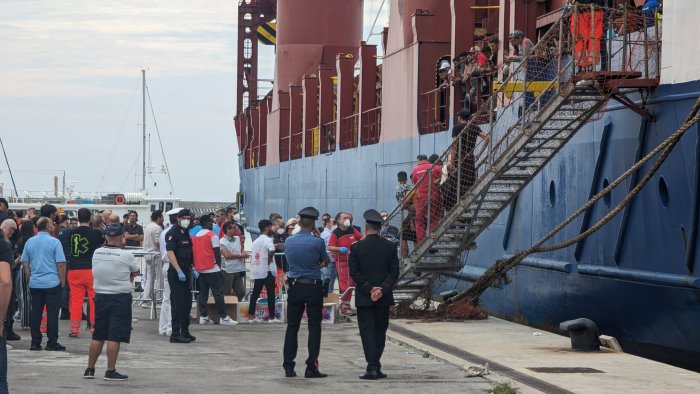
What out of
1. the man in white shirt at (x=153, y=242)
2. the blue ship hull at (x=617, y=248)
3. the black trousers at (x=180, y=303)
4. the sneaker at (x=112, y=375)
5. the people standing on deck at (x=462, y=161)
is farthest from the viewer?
the man in white shirt at (x=153, y=242)

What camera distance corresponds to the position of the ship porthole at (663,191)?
44.4ft

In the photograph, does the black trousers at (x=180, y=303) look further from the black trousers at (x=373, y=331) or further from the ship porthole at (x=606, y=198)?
the ship porthole at (x=606, y=198)

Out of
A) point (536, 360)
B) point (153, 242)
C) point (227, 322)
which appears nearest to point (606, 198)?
point (536, 360)

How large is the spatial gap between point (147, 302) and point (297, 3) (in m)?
22.9

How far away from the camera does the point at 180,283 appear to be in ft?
49.4

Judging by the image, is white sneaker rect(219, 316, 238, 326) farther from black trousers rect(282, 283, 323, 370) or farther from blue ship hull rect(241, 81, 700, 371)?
black trousers rect(282, 283, 323, 370)

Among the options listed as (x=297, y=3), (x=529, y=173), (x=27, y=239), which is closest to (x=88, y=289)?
(x=27, y=239)

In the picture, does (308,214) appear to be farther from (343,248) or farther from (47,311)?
(343,248)

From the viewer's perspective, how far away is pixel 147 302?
21.4 metres

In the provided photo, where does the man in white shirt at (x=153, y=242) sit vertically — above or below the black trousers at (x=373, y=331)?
above

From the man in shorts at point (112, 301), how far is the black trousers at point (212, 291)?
4.98 meters

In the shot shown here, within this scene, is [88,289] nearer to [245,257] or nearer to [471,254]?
[245,257]

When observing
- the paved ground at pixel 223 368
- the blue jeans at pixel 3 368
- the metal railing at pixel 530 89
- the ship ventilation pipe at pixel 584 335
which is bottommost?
→ the paved ground at pixel 223 368

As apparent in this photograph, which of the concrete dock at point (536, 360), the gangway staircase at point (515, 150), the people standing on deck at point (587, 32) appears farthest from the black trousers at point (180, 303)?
→ the people standing on deck at point (587, 32)
